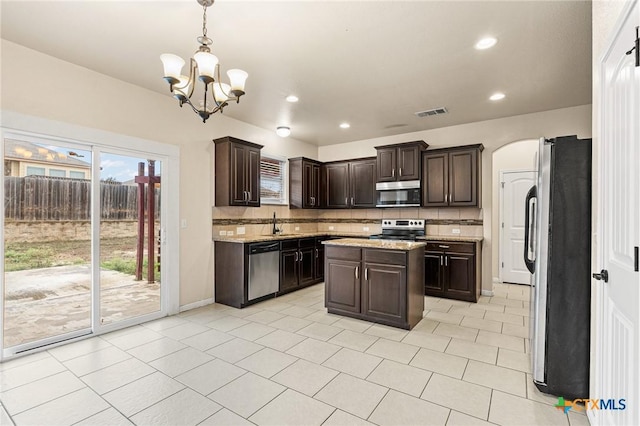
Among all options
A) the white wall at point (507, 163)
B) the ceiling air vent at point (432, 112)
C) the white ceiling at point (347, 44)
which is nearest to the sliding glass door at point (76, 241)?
the white ceiling at point (347, 44)

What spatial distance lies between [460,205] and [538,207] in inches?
106

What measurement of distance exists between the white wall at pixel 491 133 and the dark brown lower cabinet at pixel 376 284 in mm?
1800

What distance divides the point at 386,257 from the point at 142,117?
11.2 ft

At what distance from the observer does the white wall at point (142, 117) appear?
9.45 feet

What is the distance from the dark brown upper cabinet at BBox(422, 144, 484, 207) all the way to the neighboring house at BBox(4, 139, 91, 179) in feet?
15.6

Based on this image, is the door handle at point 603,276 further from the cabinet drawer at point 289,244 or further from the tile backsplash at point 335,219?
the cabinet drawer at point 289,244

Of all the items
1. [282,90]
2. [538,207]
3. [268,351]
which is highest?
[282,90]

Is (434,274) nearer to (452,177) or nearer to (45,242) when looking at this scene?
(452,177)

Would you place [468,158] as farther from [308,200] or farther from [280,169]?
[280,169]

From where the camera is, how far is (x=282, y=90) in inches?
150

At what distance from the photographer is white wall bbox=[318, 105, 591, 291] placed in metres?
4.38

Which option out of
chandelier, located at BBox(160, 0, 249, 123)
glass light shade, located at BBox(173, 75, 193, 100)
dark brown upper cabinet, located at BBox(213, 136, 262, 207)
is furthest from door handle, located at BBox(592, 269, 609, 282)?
dark brown upper cabinet, located at BBox(213, 136, 262, 207)

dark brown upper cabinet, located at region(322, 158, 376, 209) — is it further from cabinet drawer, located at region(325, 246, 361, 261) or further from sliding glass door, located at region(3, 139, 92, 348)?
sliding glass door, located at region(3, 139, 92, 348)

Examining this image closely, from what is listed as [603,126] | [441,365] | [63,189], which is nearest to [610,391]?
[441,365]
